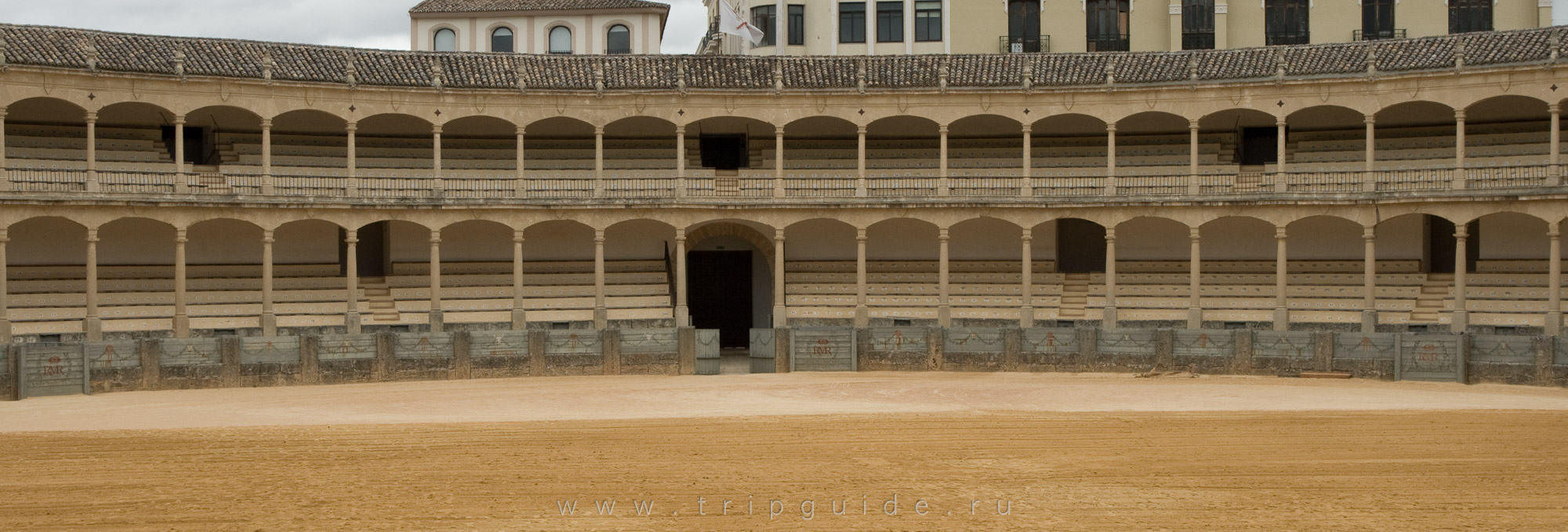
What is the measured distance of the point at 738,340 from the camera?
4366 centimetres

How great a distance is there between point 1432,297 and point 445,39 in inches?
1709

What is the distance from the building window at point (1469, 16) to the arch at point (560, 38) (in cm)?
3622

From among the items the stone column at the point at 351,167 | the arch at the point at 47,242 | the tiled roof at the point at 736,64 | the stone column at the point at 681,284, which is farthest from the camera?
the stone column at the point at 681,284

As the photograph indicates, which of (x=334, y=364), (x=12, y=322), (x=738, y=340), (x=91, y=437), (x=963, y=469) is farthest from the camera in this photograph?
(x=738, y=340)

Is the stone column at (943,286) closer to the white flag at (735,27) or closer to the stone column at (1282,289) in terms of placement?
the stone column at (1282,289)

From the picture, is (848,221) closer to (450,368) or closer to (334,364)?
(450,368)

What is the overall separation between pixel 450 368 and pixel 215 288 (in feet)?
32.7

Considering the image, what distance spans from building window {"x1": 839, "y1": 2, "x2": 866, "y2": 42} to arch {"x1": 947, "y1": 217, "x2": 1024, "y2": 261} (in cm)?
1028

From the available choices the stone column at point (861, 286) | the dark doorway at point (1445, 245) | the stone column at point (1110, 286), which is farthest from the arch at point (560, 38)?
the dark doorway at point (1445, 245)

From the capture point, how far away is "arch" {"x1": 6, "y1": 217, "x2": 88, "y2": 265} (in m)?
37.4

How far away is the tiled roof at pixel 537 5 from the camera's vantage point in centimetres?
6138

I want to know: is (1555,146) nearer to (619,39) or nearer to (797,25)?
(797,25)

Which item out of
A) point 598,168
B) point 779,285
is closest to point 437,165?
point 598,168

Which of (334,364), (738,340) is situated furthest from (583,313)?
(334,364)
